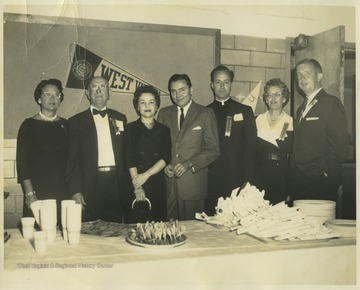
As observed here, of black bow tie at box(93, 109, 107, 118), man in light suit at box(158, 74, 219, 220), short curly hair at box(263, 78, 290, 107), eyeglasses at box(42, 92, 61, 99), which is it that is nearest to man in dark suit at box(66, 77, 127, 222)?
black bow tie at box(93, 109, 107, 118)

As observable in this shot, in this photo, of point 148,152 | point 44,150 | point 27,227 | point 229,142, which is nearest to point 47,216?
point 27,227

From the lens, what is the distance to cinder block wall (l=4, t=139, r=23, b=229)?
5.08ft

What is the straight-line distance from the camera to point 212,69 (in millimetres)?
1772

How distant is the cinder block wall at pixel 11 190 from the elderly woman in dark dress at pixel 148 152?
0.42 m

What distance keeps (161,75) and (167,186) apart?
464 millimetres

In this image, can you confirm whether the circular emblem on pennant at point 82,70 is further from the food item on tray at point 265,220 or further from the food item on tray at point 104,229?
the food item on tray at point 265,220

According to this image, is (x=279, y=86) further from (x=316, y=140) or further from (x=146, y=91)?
(x=146, y=91)

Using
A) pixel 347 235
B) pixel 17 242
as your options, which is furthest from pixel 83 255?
pixel 347 235

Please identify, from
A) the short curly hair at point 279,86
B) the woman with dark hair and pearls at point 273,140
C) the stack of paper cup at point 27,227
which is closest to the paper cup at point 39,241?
the stack of paper cup at point 27,227

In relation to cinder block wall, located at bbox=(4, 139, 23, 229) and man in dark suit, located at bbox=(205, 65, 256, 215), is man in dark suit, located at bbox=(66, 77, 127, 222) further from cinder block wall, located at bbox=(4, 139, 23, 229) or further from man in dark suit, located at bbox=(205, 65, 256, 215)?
man in dark suit, located at bbox=(205, 65, 256, 215)

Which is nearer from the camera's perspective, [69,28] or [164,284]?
[164,284]

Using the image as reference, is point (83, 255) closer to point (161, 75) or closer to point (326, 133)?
point (161, 75)

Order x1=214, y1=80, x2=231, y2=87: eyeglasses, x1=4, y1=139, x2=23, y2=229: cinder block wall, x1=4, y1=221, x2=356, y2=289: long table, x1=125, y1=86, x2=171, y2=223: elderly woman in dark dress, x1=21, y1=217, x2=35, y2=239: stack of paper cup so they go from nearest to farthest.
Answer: x1=4, y1=221, x2=356, y2=289: long table < x1=21, y1=217, x2=35, y2=239: stack of paper cup < x1=4, y1=139, x2=23, y2=229: cinder block wall < x1=125, y1=86, x2=171, y2=223: elderly woman in dark dress < x1=214, y1=80, x2=231, y2=87: eyeglasses

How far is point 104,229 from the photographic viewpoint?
1203 millimetres
